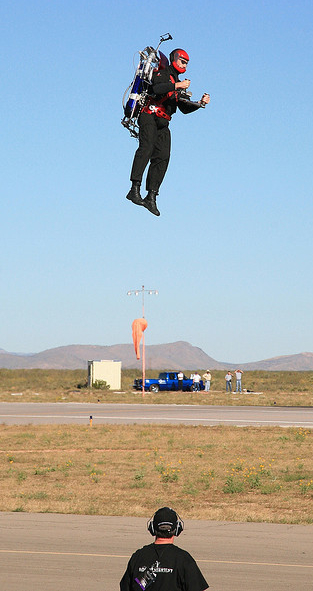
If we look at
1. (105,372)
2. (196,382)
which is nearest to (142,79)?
(196,382)

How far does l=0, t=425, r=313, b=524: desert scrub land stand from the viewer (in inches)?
779

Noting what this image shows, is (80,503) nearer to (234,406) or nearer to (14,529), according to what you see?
(14,529)

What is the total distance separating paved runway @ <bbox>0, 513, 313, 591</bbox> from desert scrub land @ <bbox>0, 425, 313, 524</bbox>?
157 cm

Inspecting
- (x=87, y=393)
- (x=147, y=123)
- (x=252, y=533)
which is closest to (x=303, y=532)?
(x=252, y=533)

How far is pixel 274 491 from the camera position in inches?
875

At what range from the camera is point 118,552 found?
1388 centimetres

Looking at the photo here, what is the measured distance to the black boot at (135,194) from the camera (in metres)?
6.77

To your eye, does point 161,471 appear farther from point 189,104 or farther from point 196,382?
point 196,382

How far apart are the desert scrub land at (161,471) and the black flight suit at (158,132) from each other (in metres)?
12.4

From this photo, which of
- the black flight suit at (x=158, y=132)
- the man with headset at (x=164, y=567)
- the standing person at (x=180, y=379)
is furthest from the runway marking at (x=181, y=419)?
the man with headset at (x=164, y=567)

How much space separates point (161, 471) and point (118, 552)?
11302 millimetres

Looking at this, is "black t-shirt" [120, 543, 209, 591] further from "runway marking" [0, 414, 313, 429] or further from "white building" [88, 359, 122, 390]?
"white building" [88, 359, 122, 390]

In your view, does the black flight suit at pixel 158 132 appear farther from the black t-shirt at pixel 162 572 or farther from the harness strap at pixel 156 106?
the black t-shirt at pixel 162 572

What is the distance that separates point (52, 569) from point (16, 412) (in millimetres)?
37928
